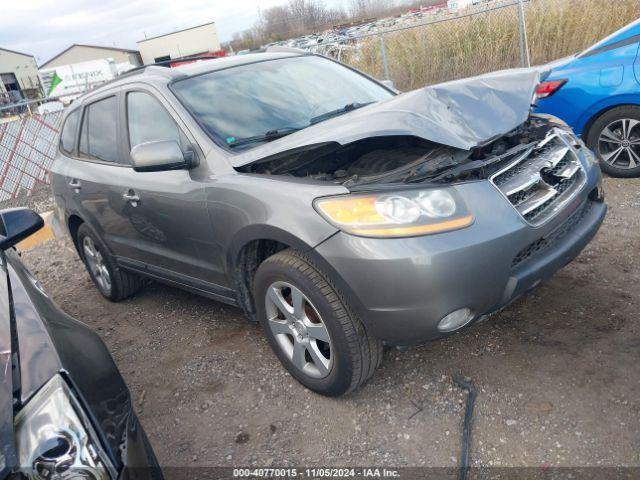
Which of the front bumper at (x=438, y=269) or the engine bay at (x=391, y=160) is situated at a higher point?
the engine bay at (x=391, y=160)

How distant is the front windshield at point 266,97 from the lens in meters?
2.99

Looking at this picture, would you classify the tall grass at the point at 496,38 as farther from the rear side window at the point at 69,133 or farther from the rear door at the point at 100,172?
the rear door at the point at 100,172

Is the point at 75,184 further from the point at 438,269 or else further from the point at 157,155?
the point at 438,269

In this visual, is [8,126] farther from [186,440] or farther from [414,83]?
[186,440]

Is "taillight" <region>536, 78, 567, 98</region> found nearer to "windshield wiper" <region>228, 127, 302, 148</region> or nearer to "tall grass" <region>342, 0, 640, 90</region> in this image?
"windshield wiper" <region>228, 127, 302, 148</region>

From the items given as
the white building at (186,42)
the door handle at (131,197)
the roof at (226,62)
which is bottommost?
the door handle at (131,197)

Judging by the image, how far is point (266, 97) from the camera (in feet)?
10.6

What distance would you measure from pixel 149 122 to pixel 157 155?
2.38 feet

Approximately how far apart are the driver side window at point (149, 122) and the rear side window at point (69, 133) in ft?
3.75

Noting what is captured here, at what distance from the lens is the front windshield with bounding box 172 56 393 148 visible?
2994mm

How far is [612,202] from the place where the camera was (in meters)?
4.47

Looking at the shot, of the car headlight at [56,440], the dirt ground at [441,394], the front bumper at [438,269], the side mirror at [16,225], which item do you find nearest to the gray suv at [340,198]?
the front bumper at [438,269]

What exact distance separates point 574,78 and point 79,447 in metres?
5.05

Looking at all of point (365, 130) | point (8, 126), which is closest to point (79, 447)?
point (365, 130)
